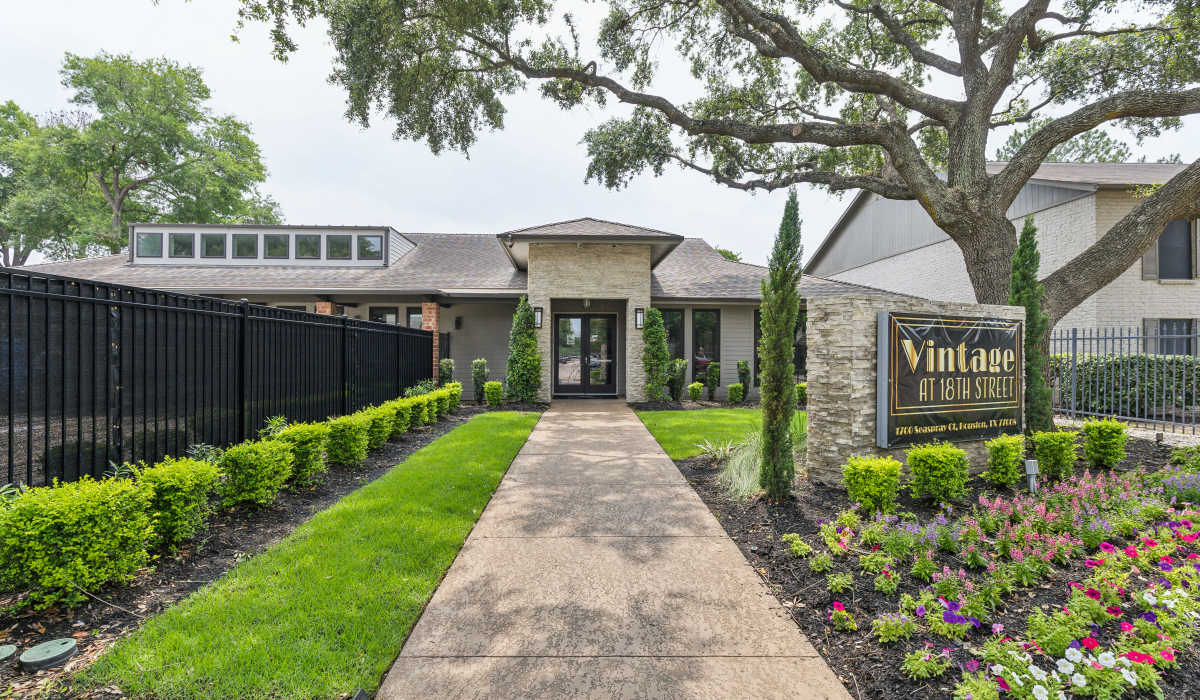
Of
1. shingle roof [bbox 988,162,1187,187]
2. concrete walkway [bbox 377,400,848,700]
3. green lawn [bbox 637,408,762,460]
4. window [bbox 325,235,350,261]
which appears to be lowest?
concrete walkway [bbox 377,400,848,700]

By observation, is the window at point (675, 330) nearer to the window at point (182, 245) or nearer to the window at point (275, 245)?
Answer: the window at point (275, 245)

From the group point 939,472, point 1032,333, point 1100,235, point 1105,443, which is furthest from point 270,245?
point 1100,235

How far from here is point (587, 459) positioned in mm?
6883

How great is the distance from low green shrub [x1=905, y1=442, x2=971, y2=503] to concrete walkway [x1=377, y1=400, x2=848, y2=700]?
208 centimetres

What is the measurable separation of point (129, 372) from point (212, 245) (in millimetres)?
16150

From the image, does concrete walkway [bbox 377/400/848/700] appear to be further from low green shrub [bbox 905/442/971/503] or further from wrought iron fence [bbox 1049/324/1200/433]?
wrought iron fence [bbox 1049/324/1200/433]

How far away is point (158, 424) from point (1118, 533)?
7.79 meters

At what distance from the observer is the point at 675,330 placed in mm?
14727

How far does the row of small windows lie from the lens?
16250 mm

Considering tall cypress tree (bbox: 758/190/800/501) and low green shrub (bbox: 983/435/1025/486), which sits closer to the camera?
tall cypress tree (bbox: 758/190/800/501)

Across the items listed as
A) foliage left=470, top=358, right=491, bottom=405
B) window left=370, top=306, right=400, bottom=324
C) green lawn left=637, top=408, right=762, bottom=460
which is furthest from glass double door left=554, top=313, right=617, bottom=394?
window left=370, top=306, right=400, bottom=324

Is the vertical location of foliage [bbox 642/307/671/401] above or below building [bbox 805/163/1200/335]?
below

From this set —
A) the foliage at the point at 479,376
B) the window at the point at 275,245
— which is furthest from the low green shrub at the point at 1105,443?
the window at the point at 275,245

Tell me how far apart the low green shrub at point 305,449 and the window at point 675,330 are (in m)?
10.9
